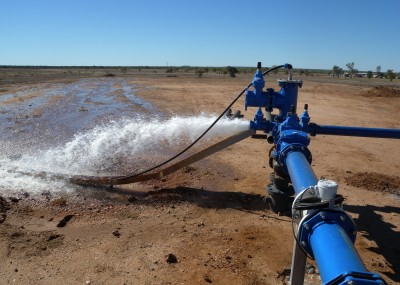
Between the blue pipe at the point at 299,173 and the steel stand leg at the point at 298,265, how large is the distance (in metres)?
0.53

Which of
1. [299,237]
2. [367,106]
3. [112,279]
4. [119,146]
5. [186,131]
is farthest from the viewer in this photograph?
[367,106]

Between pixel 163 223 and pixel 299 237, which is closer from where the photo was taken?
pixel 299 237

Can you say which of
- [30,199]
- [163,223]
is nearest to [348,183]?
[163,223]

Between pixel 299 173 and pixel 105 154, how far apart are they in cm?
611

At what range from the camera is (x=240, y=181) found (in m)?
6.34

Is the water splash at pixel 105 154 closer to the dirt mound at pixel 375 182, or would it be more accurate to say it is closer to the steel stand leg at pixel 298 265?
the dirt mound at pixel 375 182

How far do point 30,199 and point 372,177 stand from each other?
5910 mm

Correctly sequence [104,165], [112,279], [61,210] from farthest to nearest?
1. [104,165]
2. [61,210]
3. [112,279]

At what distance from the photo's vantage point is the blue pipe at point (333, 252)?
1.45m

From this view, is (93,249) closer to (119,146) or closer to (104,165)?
(104,165)

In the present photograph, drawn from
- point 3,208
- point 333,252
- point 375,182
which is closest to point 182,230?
point 3,208

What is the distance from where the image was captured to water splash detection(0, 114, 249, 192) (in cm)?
609

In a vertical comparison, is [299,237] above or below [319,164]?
above

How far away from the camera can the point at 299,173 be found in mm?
2432
